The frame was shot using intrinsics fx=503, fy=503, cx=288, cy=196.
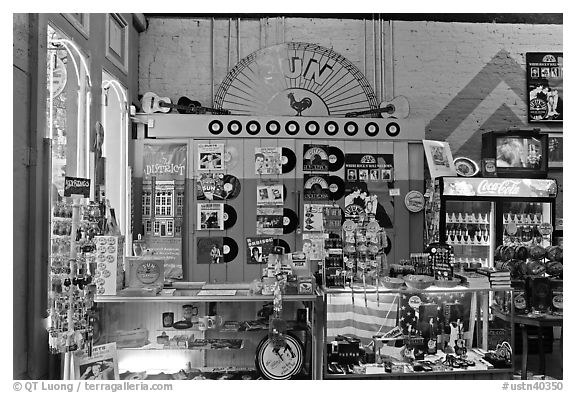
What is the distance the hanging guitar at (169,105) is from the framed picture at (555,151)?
3.94 m

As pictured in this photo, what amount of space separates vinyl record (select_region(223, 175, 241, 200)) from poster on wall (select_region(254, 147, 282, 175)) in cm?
25

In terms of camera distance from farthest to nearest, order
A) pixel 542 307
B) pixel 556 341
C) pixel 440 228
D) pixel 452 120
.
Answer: pixel 452 120
pixel 556 341
pixel 440 228
pixel 542 307

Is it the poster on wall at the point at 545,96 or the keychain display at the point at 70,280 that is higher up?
the poster on wall at the point at 545,96

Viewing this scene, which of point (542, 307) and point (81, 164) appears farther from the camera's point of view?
point (542, 307)

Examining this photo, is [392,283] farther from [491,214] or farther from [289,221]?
[491,214]

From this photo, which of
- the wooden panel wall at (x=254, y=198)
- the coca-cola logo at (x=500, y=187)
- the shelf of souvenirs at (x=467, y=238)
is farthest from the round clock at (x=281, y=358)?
the coca-cola logo at (x=500, y=187)

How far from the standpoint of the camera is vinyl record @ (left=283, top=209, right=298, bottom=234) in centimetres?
548

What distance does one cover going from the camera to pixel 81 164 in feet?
13.3

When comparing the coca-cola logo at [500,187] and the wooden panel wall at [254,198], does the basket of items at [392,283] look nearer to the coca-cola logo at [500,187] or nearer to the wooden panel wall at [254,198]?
the wooden panel wall at [254,198]

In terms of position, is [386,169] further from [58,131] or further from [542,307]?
[58,131]

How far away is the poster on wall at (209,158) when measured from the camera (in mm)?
5383

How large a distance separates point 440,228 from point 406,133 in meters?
1.10

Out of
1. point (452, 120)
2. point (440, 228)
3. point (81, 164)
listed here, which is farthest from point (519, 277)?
point (81, 164)

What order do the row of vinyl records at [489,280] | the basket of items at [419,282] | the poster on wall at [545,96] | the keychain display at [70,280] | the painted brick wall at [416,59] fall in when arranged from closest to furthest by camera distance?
1. the keychain display at [70,280]
2. the basket of items at [419,282]
3. the row of vinyl records at [489,280]
4. the painted brick wall at [416,59]
5. the poster on wall at [545,96]
